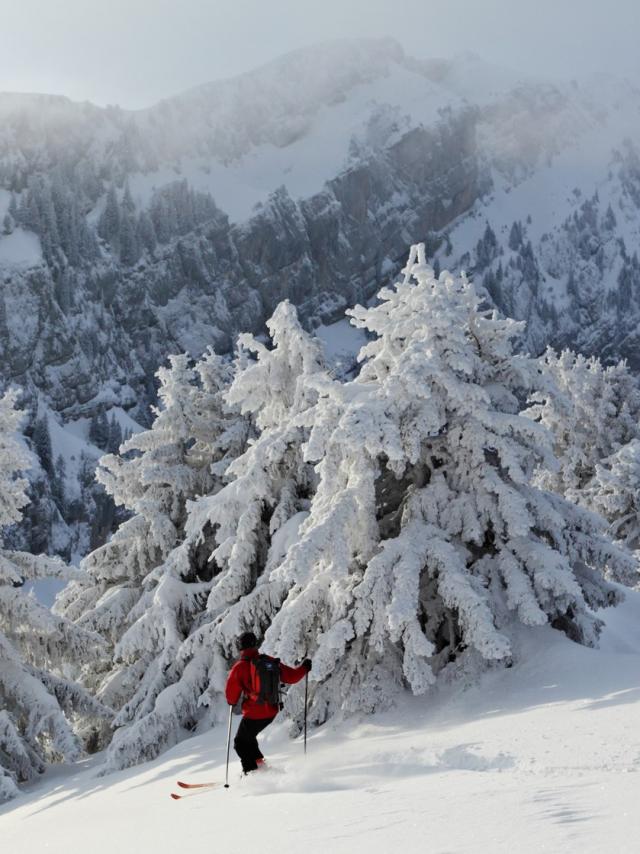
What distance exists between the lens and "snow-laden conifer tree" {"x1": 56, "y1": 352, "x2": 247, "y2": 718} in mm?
18438

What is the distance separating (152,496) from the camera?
1958 cm

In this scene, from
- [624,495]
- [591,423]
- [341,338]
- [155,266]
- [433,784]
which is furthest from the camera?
[341,338]

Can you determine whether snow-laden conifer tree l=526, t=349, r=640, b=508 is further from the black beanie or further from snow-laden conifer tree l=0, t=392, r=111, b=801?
the black beanie

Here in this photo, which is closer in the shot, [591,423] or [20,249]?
[591,423]

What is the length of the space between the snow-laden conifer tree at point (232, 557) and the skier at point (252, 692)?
4286 millimetres

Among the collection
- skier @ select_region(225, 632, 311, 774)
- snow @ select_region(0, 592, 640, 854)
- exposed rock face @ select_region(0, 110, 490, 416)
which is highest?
exposed rock face @ select_region(0, 110, 490, 416)

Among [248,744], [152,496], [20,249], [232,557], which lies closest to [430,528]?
[248,744]

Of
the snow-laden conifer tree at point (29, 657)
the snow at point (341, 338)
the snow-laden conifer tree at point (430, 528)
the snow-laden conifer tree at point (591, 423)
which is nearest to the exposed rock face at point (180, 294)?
the snow at point (341, 338)

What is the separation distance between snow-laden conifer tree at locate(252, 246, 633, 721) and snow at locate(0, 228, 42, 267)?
152502 mm

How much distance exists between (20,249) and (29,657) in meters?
152

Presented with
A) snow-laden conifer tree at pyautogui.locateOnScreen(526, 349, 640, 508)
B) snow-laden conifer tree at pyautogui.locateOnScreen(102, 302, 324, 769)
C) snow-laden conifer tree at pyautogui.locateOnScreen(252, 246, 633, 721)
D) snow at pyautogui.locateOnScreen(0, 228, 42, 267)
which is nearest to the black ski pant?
snow-laden conifer tree at pyautogui.locateOnScreen(252, 246, 633, 721)

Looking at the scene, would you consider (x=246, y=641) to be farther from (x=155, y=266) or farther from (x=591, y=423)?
(x=155, y=266)

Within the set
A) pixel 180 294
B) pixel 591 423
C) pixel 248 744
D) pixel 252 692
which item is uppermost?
pixel 180 294

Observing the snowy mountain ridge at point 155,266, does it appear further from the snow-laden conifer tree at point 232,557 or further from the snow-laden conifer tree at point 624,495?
the snow-laden conifer tree at point 232,557
